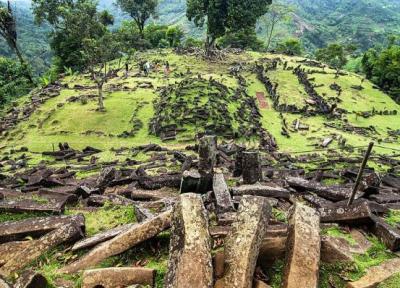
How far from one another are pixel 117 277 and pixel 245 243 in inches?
56.1

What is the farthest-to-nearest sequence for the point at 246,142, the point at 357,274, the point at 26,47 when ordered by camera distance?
1. the point at 26,47
2. the point at 246,142
3. the point at 357,274

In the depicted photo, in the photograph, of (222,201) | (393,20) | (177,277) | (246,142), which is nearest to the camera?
(177,277)

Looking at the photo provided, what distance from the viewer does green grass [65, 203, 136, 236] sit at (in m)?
5.63

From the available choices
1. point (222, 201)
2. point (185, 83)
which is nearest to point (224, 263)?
point (222, 201)

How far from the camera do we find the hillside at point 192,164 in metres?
4.29

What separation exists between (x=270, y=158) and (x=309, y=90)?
17100 millimetres

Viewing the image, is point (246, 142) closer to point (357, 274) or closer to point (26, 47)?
point (357, 274)

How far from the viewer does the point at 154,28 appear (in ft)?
185

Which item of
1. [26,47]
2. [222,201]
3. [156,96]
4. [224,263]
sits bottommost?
[26,47]

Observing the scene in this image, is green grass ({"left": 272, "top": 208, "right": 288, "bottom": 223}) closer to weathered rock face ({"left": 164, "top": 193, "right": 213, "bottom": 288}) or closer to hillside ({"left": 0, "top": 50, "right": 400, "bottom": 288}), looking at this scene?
hillside ({"left": 0, "top": 50, "right": 400, "bottom": 288})

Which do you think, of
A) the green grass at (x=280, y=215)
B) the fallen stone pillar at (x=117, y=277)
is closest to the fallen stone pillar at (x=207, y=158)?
the green grass at (x=280, y=215)

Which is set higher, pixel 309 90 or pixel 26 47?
pixel 309 90

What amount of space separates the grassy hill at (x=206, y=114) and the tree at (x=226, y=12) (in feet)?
15.8

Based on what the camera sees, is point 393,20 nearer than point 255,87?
No
